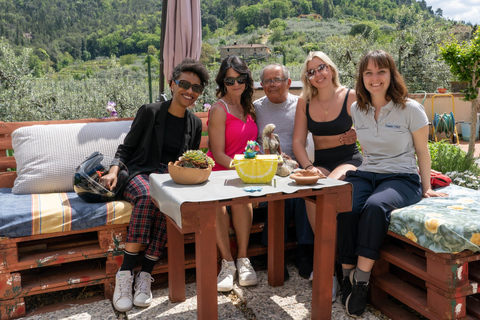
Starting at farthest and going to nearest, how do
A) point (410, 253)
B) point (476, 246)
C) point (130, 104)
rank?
point (130, 104) < point (410, 253) < point (476, 246)

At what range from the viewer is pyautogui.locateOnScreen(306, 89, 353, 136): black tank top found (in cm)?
299

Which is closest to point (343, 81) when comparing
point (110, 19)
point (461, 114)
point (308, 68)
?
point (461, 114)

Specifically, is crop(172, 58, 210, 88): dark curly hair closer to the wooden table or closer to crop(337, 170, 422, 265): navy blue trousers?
the wooden table

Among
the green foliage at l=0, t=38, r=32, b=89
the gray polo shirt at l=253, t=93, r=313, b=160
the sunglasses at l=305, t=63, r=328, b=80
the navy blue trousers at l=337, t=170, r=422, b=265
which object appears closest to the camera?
the navy blue trousers at l=337, t=170, r=422, b=265

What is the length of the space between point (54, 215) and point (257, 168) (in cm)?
129

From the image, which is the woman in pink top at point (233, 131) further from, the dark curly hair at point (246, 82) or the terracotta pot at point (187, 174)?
the terracotta pot at point (187, 174)

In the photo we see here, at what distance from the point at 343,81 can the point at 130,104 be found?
7300mm

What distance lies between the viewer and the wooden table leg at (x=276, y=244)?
2.69m

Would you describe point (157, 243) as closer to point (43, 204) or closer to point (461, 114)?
point (43, 204)

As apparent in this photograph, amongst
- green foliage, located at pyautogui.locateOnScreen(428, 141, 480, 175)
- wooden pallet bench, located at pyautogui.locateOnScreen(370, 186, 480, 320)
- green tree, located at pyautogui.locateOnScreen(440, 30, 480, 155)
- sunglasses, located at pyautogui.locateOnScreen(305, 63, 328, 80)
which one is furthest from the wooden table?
green tree, located at pyautogui.locateOnScreen(440, 30, 480, 155)

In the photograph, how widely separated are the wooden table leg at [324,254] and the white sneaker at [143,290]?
1008 mm

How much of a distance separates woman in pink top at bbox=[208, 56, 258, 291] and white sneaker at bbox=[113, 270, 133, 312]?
63cm

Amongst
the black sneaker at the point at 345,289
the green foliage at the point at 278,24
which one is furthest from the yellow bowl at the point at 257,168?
the green foliage at the point at 278,24

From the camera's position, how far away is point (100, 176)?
2662 mm
